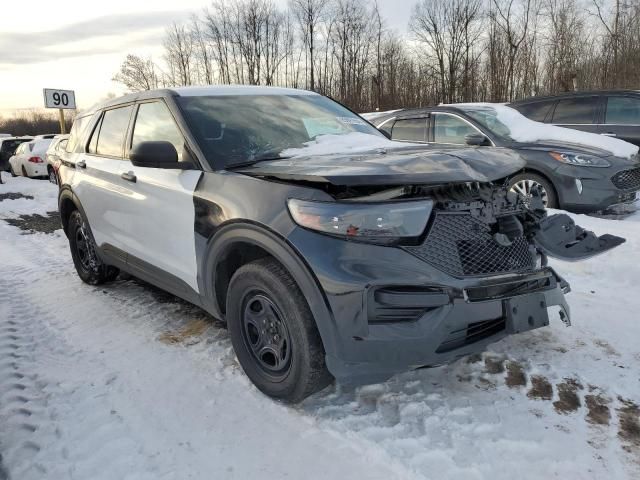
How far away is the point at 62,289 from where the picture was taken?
195 inches

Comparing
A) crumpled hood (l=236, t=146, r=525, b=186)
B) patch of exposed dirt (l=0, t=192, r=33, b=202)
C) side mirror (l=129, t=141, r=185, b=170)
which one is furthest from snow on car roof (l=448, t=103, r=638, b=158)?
patch of exposed dirt (l=0, t=192, r=33, b=202)

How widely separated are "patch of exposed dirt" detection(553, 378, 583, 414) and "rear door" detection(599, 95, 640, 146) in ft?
21.8

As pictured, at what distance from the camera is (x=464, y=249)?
7.86ft

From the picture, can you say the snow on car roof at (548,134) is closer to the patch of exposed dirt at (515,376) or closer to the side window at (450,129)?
the side window at (450,129)

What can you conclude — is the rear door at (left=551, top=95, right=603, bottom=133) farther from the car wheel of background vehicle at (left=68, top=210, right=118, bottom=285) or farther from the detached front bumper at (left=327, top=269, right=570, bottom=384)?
the car wheel of background vehicle at (left=68, top=210, right=118, bottom=285)

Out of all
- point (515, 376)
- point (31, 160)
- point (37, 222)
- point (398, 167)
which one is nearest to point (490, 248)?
point (398, 167)

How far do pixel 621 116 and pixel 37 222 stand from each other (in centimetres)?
984

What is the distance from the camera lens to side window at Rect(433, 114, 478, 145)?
24.7 ft

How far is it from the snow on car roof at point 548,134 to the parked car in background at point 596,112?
110 cm

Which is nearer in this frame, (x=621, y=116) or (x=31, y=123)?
(x=621, y=116)

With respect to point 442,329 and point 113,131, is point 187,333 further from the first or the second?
point 442,329

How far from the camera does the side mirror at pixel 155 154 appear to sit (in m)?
3.04

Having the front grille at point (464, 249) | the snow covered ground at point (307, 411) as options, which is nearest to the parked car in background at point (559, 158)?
the snow covered ground at point (307, 411)

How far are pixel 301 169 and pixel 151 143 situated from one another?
40.5 inches
